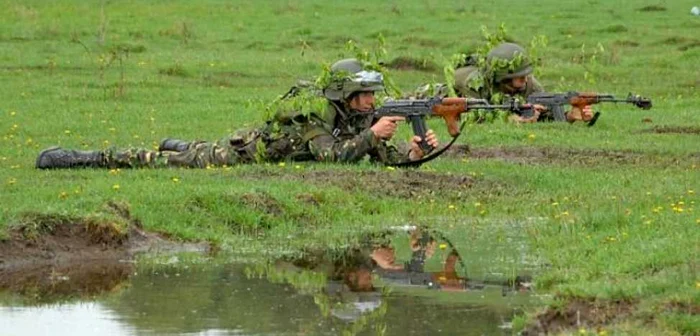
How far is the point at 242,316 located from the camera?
10430 mm

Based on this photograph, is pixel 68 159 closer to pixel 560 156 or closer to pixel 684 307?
pixel 560 156

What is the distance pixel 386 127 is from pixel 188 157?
220 cm

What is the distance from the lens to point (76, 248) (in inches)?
506

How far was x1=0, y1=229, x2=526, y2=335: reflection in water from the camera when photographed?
10117 mm

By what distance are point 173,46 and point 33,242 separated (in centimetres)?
1997

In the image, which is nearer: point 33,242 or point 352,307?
point 352,307

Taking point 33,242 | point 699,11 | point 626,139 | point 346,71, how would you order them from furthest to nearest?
point 699,11
point 626,139
point 346,71
point 33,242

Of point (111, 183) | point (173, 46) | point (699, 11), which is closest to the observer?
point (111, 183)

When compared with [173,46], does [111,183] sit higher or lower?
higher

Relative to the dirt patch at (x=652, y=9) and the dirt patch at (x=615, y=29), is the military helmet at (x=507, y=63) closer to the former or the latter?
the dirt patch at (x=615, y=29)

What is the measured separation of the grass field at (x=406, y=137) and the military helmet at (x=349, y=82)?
2.40 ft

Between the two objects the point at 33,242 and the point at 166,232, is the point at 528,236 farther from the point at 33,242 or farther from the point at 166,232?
the point at 33,242

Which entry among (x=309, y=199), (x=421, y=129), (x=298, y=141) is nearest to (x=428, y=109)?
(x=421, y=129)

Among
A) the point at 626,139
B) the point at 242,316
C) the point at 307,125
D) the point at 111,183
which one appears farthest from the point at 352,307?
the point at 626,139
